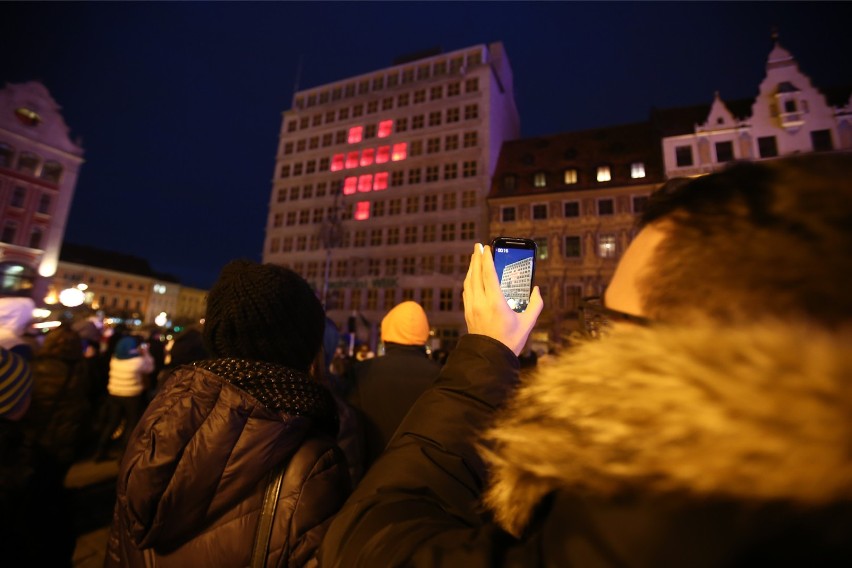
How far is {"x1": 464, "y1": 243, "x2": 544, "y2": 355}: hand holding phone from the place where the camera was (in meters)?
1.22

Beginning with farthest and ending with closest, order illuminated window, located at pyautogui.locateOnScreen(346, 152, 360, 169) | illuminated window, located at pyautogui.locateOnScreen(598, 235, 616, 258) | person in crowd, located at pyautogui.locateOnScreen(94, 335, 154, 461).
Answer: illuminated window, located at pyautogui.locateOnScreen(346, 152, 360, 169) < illuminated window, located at pyautogui.locateOnScreen(598, 235, 616, 258) < person in crowd, located at pyautogui.locateOnScreen(94, 335, 154, 461)

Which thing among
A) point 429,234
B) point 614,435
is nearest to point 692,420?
point 614,435

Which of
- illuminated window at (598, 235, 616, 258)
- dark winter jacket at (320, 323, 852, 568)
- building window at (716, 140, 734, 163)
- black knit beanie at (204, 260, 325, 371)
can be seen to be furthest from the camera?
illuminated window at (598, 235, 616, 258)

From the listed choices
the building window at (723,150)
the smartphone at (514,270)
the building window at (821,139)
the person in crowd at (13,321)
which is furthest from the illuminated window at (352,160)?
the smartphone at (514,270)

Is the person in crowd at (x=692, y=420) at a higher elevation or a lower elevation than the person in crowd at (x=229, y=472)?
higher

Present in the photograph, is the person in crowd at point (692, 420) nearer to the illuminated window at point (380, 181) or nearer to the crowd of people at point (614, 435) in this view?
the crowd of people at point (614, 435)

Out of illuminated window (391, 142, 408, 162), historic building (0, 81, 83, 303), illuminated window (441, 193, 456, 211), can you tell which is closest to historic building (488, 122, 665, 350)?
illuminated window (441, 193, 456, 211)

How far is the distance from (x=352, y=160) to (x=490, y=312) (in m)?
38.3

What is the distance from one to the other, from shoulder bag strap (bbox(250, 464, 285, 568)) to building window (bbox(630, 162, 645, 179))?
30804 millimetres

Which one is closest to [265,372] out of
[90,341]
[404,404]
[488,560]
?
[488,560]

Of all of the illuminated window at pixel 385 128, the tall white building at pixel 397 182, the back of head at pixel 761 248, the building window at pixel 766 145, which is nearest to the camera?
the back of head at pixel 761 248

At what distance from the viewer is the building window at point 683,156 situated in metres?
25.7

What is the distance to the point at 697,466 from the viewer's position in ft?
1.66

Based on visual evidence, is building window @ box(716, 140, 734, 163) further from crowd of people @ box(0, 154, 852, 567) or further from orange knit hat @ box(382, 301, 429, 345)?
crowd of people @ box(0, 154, 852, 567)
